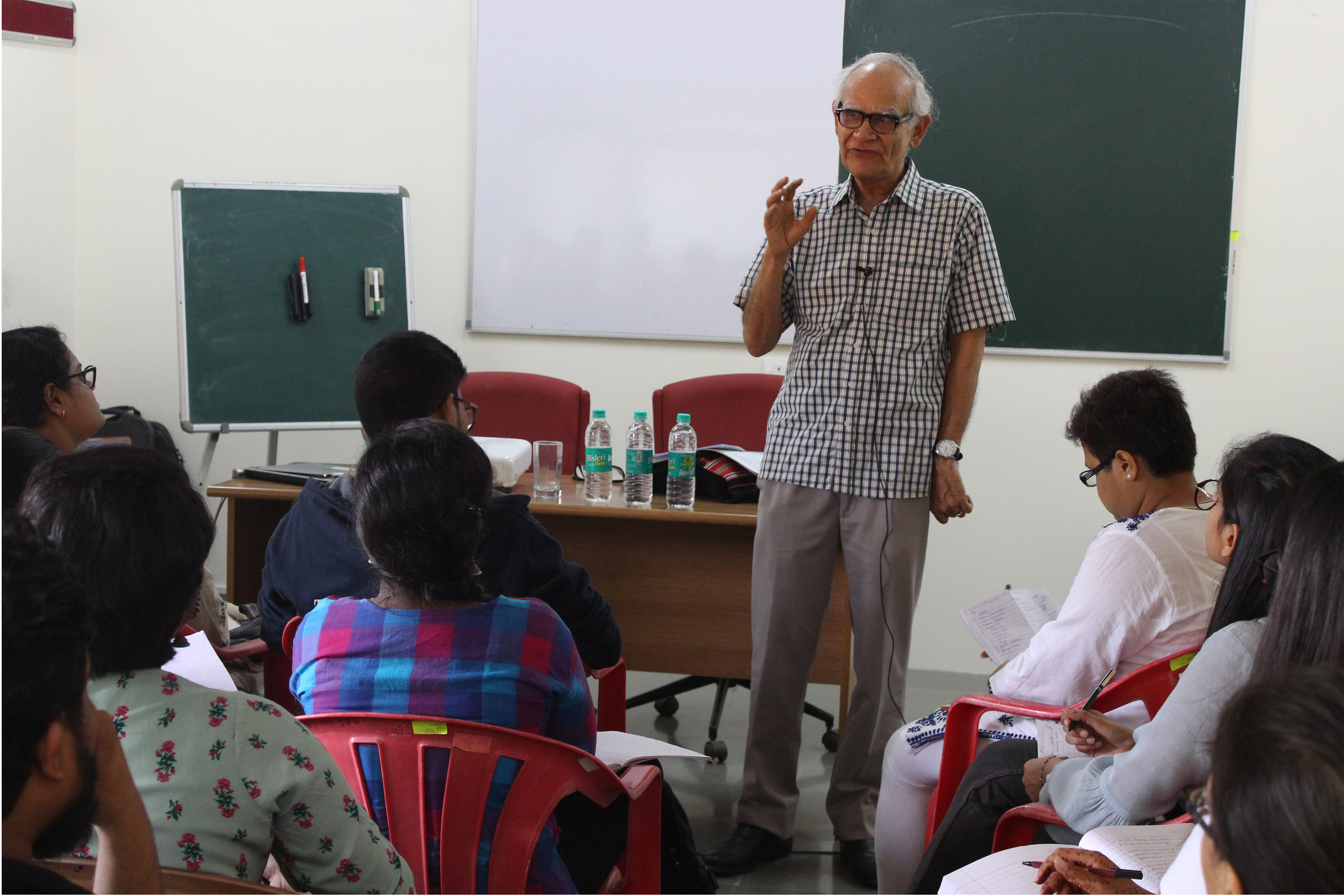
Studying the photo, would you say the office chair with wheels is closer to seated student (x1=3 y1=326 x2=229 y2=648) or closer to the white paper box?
the white paper box

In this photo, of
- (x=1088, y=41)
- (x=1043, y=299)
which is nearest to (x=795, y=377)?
(x=1043, y=299)

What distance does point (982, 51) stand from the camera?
371 centimetres

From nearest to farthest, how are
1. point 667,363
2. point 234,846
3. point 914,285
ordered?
point 234,846 < point 914,285 < point 667,363

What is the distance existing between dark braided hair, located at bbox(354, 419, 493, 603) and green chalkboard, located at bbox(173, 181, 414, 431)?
2481mm

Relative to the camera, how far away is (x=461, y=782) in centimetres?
125

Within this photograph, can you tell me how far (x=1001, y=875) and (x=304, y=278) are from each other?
10.4ft

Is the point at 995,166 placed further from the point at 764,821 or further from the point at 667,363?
the point at 764,821

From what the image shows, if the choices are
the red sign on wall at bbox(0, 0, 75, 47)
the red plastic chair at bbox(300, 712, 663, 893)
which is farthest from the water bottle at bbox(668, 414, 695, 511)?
the red sign on wall at bbox(0, 0, 75, 47)

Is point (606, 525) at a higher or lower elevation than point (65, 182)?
lower

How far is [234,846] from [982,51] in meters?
3.50

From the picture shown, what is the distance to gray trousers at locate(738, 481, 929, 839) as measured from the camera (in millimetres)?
2250

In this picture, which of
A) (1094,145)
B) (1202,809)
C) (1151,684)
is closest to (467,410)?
(1151,684)

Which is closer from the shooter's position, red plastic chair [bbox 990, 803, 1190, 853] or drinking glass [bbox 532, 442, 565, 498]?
red plastic chair [bbox 990, 803, 1190, 853]

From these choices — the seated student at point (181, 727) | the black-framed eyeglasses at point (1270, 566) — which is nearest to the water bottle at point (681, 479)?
the black-framed eyeglasses at point (1270, 566)
